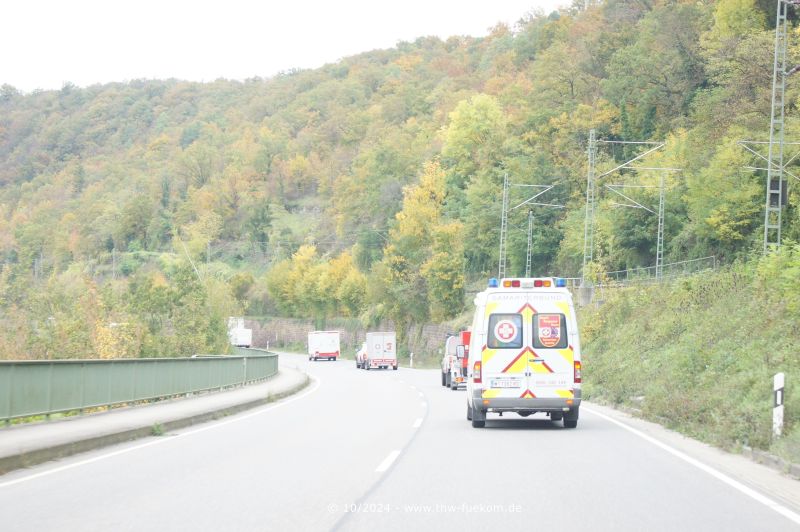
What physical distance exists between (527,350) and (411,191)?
74567mm

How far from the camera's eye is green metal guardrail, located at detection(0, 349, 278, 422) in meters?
16.8

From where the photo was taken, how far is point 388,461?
13.9 m

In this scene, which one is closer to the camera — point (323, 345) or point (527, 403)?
point (527, 403)

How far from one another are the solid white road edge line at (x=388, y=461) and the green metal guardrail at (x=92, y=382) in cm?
647

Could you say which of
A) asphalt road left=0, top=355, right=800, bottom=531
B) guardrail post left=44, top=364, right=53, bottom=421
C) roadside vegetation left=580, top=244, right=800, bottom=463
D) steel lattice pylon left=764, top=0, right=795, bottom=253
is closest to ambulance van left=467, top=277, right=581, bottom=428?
asphalt road left=0, top=355, right=800, bottom=531

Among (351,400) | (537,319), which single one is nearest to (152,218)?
(351,400)

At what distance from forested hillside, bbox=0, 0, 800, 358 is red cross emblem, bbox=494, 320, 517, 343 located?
1687cm

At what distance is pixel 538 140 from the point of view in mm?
82188

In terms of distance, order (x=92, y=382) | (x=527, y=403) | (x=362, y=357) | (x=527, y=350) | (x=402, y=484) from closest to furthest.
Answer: (x=402, y=484), (x=527, y=403), (x=527, y=350), (x=92, y=382), (x=362, y=357)

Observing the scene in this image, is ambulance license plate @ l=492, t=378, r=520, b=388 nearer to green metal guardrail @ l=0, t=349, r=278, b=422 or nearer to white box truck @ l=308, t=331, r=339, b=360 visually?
green metal guardrail @ l=0, t=349, r=278, b=422

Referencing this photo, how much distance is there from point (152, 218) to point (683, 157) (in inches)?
5024

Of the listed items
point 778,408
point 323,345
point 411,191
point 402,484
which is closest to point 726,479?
point 778,408

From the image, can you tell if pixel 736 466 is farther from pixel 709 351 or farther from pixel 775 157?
pixel 775 157

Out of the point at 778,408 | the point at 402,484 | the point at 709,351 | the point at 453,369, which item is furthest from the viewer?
the point at 453,369
